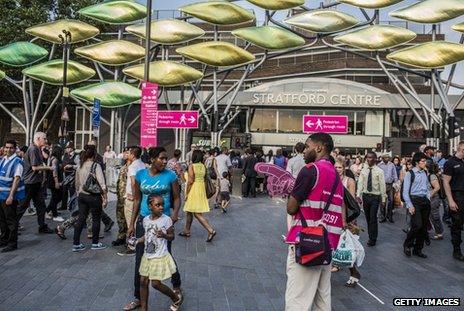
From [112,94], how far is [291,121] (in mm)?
14162

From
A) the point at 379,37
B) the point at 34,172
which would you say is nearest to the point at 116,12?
the point at 379,37

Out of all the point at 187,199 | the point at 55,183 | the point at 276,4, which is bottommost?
the point at 187,199

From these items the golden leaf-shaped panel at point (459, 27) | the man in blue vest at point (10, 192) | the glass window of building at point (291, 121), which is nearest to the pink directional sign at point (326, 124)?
the golden leaf-shaped panel at point (459, 27)

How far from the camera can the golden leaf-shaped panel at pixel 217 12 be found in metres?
26.7

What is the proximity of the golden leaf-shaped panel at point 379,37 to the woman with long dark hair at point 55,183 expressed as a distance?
68.7ft

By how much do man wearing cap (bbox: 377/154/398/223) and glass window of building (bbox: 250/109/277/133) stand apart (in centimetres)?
2215

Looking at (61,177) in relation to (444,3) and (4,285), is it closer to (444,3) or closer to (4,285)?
(4,285)

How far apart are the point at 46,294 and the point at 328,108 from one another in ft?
100

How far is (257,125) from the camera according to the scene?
35281 millimetres

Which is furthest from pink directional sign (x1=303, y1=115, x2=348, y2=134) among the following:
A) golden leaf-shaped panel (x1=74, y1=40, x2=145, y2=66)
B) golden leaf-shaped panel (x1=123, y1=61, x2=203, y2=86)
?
golden leaf-shaped panel (x1=74, y1=40, x2=145, y2=66)

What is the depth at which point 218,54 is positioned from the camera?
27.0 metres

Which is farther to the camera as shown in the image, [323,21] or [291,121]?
[291,121]

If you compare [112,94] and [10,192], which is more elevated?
[112,94]

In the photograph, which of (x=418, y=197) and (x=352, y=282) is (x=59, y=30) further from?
(x=352, y=282)
